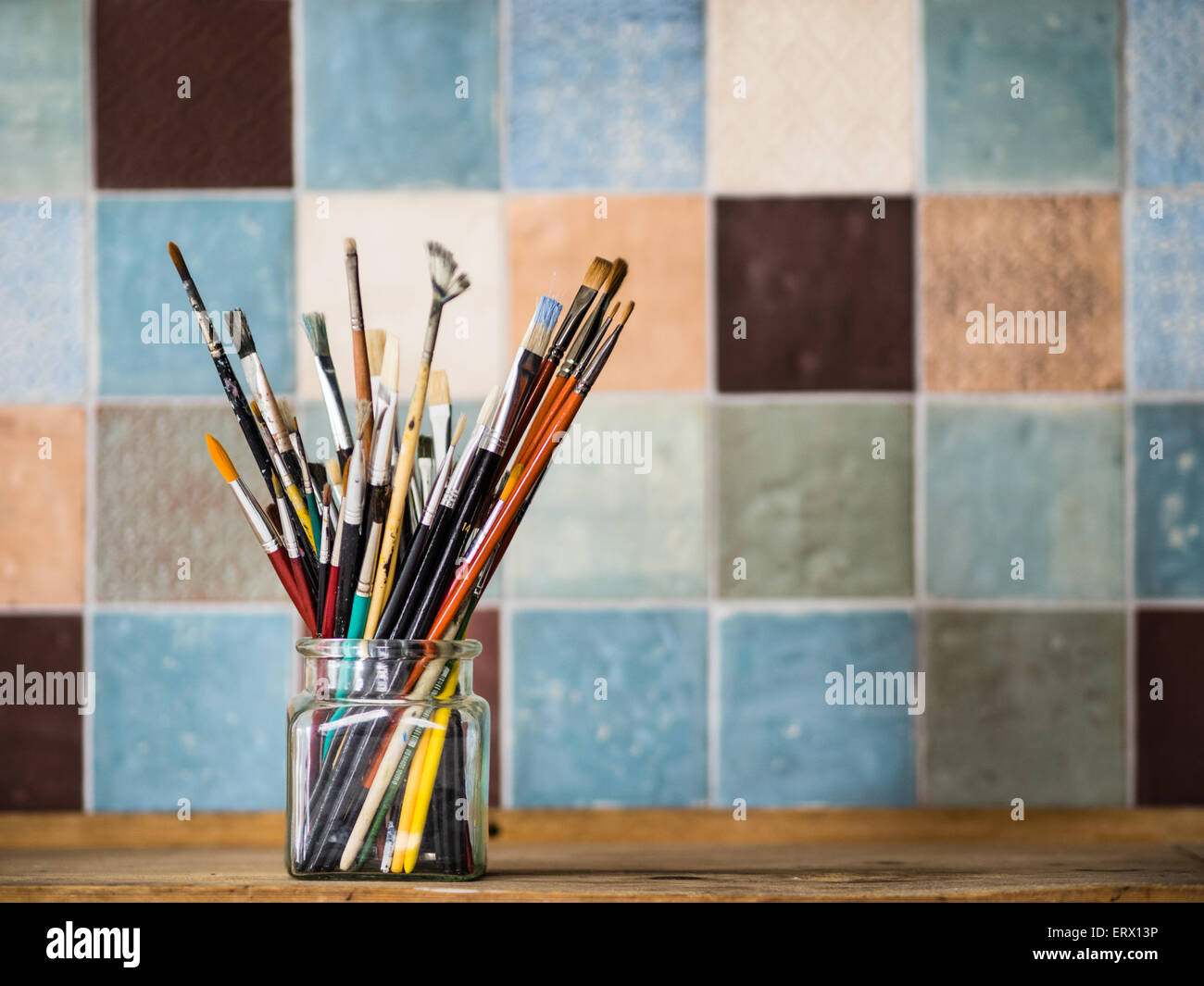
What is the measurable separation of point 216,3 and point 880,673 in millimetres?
741

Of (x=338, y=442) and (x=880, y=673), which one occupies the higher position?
(x=338, y=442)

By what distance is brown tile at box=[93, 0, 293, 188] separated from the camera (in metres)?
0.90

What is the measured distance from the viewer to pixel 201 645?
2.92ft

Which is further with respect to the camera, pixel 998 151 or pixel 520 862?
pixel 998 151

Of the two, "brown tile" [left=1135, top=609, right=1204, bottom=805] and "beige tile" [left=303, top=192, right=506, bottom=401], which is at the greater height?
"beige tile" [left=303, top=192, right=506, bottom=401]

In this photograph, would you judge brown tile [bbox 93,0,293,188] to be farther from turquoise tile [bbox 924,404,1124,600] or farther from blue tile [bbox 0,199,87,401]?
turquoise tile [bbox 924,404,1124,600]

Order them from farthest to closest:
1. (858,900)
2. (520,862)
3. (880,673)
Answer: (880,673) < (520,862) < (858,900)

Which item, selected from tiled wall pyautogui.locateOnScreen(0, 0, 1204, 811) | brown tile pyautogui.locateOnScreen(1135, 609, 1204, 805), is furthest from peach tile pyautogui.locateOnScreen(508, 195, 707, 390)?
brown tile pyautogui.locateOnScreen(1135, 609, 1204, 805)

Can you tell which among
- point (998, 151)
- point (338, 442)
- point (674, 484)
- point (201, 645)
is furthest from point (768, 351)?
point (201, 645)

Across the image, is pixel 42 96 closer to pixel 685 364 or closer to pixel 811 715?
pixel 685 364

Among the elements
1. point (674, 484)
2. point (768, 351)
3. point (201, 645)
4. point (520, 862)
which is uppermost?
point (768, 351)

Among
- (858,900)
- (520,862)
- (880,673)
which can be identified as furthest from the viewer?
(880,673)

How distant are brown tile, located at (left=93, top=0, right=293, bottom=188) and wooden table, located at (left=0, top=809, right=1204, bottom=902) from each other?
501 mm

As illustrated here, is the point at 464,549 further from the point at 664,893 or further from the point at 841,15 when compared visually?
the point at 841,15
